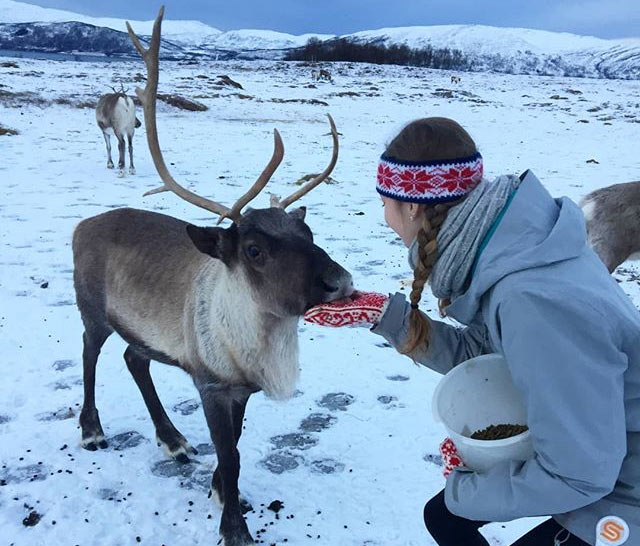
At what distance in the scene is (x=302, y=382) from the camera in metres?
3.52

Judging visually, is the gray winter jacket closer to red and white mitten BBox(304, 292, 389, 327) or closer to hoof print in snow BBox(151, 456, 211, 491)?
red and white mitten BBox(304, 292, 389, 327)

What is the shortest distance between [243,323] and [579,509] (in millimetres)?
1384

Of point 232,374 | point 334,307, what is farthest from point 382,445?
point 334,307

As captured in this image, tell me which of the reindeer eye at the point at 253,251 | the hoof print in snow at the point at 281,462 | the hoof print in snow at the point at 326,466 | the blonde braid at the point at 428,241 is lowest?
the hoof print in snow at the point at 281,462

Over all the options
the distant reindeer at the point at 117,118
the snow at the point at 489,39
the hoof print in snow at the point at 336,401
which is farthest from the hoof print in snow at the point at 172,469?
the snow at the point at 489,39

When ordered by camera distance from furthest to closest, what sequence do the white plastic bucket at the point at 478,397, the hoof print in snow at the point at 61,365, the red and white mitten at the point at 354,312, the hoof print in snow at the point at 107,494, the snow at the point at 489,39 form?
the snow at the point at 489,39 < the hoof print in snow at the point at 61,365 < the hoof print in snow at the point at 107,494 < the red and white mitten at the point at 354,312 < the white plastic bucket at the point at 478,397

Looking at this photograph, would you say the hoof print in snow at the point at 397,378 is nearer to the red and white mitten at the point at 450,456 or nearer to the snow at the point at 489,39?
the red and white mitten at the point at 450,456

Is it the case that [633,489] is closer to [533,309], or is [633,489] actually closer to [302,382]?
[533,309]

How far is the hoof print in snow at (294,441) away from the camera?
2.96 meters

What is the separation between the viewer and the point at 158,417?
2.92 metres

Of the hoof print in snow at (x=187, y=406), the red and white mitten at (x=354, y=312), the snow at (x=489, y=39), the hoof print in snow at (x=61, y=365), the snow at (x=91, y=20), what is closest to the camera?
the red and white mitten at (x=354, y=312)

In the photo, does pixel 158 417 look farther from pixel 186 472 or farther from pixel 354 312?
pixel 354 312

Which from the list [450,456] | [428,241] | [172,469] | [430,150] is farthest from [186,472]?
[430,150]

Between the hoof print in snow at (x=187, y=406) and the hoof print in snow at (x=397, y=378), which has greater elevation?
the hoof print in snow at (x=397, y=378)
